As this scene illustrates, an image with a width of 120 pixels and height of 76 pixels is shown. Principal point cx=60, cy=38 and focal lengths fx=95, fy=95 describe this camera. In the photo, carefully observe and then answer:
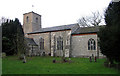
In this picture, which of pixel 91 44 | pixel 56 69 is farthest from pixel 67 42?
pixel 56 69

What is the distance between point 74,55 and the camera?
75.7ft

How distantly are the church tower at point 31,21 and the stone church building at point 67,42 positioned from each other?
15.3 ft

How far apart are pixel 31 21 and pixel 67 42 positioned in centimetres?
1708

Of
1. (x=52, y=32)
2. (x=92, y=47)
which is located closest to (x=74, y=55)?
(x=92, y=47)

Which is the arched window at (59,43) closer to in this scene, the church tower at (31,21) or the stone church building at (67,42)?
the stone church building at (67,42)

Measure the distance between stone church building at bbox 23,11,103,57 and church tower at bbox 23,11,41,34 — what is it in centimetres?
466

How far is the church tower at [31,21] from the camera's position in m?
33.6

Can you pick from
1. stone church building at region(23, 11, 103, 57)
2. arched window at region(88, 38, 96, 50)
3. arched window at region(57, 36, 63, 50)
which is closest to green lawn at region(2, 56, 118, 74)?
stone church building at region(23, 11, 103, 57)

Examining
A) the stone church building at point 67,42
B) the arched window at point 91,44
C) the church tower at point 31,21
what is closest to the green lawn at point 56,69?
the stone church building at point 67,42

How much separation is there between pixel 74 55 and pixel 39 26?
65.5 ft

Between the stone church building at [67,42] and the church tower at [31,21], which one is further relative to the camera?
the church tower at [31,21]

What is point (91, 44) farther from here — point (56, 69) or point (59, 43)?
point (56, 69)

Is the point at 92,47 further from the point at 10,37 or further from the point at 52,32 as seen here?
the point at 10,37

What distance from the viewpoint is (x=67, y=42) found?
23.5 metres
